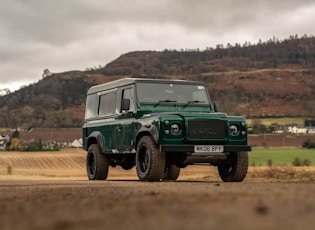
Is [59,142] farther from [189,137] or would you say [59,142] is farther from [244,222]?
[244,222]

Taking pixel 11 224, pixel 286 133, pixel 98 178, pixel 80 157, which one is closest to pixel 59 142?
pixel 80 157

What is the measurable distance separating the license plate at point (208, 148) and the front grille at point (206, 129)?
0.22 metres

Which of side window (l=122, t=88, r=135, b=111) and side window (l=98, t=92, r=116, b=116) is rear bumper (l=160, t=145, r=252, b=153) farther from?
side window (l=98, t=92, r=116, b=116)

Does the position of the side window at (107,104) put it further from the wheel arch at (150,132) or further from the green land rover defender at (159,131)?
the wheel arch at (150,132)

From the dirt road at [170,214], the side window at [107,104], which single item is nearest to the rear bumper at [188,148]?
the side window at [107,104]

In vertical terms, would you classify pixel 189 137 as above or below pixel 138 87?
below

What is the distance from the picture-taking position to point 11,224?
4.65m

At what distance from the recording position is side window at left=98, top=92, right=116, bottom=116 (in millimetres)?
16138

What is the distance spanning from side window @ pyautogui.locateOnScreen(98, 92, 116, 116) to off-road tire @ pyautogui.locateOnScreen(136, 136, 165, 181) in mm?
2620

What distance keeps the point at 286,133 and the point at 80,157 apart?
52.4 metres

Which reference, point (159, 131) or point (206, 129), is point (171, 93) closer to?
point (206, 129)

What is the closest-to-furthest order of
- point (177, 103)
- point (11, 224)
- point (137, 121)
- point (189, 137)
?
point (11, 224), point (189, 137), point (137, 121), point (177, 103)

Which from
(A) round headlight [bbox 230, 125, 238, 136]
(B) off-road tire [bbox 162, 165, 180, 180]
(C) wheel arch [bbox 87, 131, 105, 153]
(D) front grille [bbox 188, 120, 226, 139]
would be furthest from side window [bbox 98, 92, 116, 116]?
(A) round headlight [bbox 230, 125, 238, 136]

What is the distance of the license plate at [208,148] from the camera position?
13.1 m
